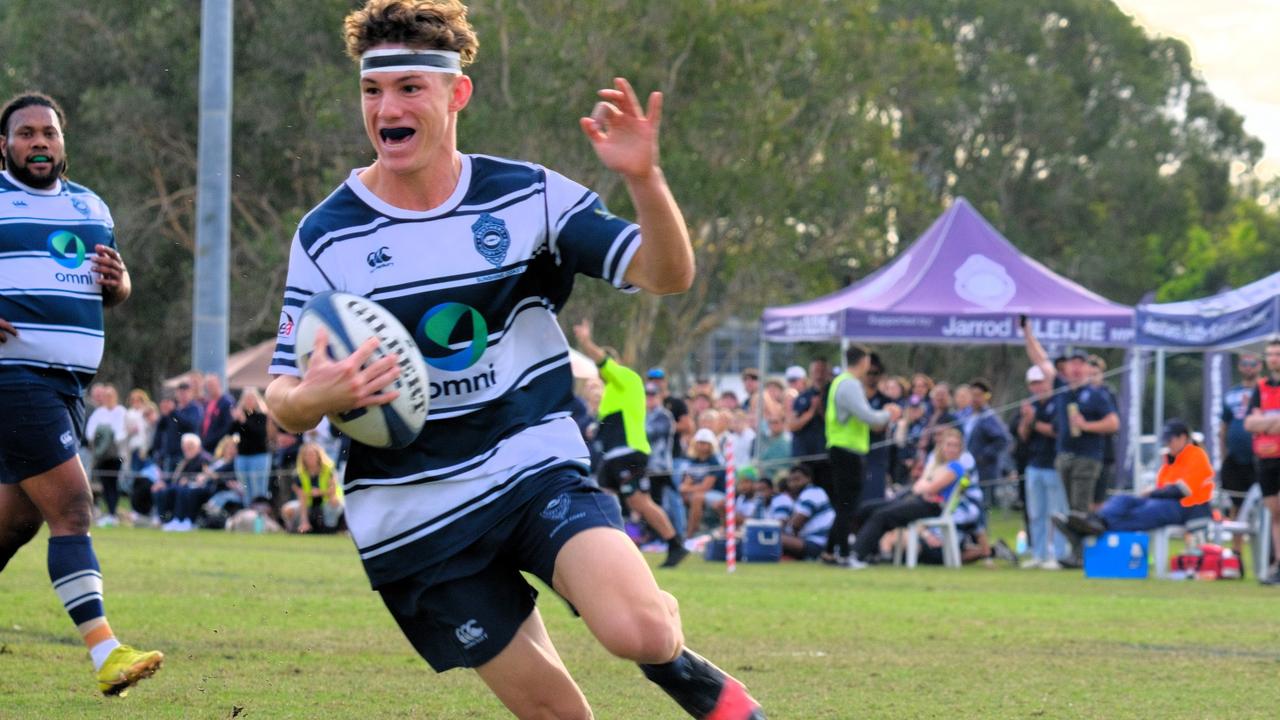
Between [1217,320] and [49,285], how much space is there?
1373 cm

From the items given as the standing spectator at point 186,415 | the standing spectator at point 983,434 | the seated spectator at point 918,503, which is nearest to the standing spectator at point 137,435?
the standing spectator at point 186,415

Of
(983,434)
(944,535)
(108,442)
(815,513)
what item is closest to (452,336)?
(944,535)

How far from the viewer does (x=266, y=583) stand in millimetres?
13523

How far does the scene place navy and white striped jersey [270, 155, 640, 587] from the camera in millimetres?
4430

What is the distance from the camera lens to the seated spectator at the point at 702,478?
2150 cm

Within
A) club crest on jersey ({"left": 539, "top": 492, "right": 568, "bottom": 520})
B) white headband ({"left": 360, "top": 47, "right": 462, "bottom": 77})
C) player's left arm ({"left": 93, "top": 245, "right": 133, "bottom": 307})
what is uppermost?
white headband ({"left": 360, "top": 47, "right": 462, "bottom": 77})

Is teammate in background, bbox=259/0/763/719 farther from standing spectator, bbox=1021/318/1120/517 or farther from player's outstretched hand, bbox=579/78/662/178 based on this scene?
standing spectator, bbox=1021/318/1120/517

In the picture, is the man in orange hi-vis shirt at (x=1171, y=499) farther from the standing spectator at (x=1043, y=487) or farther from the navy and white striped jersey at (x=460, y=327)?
the navy and white striped jersey at (x=460, y=327)

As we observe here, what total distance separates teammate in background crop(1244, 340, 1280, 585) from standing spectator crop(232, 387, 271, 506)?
12.2 metres

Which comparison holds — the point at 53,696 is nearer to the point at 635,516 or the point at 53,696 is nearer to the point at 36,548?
the point at 36,548

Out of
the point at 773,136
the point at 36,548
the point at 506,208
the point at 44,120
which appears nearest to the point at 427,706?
the point at 44,120

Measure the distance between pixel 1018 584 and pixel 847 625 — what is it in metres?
4.64

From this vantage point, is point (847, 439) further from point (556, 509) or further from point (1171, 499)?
point (556, 509)

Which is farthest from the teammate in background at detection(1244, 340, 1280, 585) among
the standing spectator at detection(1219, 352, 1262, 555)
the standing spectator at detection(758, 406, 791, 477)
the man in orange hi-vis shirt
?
the standing spectator at detection(758, 406, 791, 477)
